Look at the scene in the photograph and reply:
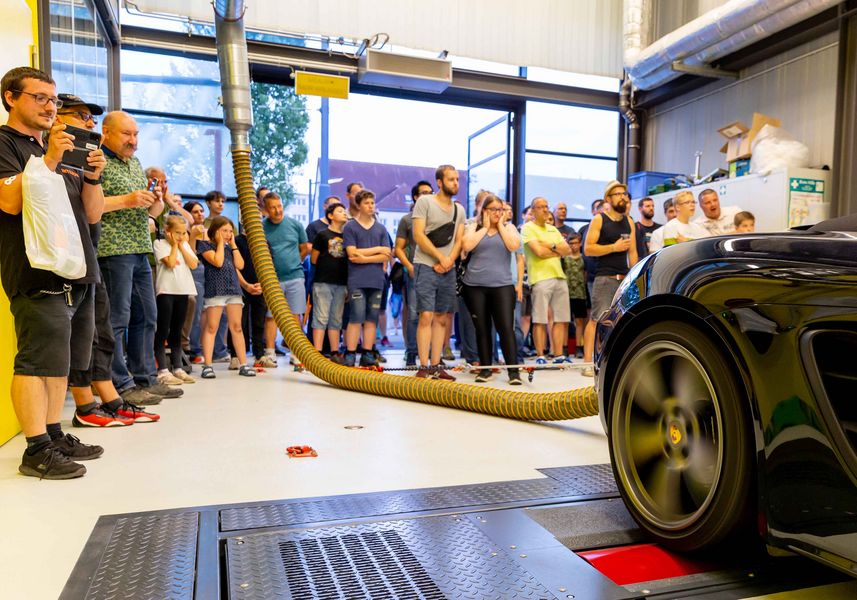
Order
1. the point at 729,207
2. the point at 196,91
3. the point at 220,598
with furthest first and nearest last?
the point at 196,91
the point at 729,207
the point at 220,598

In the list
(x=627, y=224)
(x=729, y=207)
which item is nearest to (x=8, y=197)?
(x=627, y=224)

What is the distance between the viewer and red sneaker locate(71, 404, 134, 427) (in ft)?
11.5

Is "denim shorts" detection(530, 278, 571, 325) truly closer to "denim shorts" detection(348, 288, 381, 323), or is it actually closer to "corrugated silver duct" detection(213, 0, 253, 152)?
"denim shorts" detection(348, 288, 381, 323)

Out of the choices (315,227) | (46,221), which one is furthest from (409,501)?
(315,227)

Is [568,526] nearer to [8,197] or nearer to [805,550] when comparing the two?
[805,550]

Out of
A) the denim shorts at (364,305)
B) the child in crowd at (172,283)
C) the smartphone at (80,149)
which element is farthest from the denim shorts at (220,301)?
the smartphone at (80,149)

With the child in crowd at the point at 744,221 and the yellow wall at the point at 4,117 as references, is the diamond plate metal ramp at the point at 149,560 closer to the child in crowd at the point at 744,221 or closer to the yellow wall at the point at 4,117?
the yellow wall at the point at 4,117

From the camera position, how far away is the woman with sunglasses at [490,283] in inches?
202

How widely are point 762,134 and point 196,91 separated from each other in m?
6.59

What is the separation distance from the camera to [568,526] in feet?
6.66

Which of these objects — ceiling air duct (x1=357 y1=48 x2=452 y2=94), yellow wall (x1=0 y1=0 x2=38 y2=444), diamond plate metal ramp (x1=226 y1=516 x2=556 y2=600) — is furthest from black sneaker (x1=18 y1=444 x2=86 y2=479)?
ceiling air duct (x1=357 y1=48 x2=452 y2=94)

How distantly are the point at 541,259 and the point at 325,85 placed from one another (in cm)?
370

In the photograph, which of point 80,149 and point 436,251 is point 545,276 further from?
point 80,149

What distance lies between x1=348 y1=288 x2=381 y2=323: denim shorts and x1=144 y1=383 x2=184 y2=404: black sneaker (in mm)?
1740
